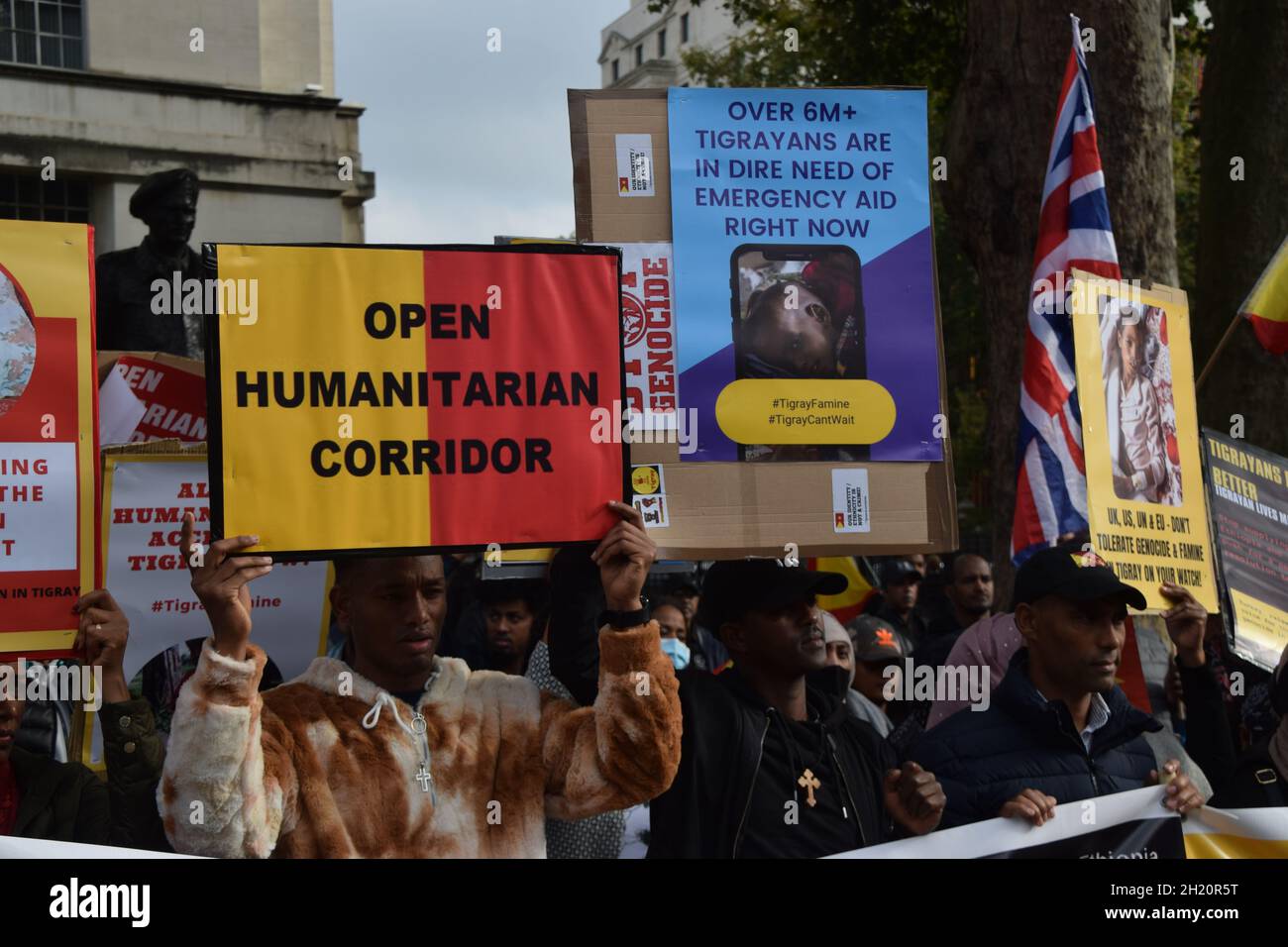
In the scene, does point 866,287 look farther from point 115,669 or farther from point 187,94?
point 187,94

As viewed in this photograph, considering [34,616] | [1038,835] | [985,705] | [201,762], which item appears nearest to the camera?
[201,762]

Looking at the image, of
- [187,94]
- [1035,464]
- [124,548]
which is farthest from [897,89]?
[187,94]

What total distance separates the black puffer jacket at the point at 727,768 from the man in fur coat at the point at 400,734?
38 centimetres

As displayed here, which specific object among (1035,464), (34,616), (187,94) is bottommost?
(34,616)

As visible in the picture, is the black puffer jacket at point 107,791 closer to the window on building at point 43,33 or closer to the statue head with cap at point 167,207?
the statue head with cap at point 167,207

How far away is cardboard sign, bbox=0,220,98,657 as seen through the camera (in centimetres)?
390

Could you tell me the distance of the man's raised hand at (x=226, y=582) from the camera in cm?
337

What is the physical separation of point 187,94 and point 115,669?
15.3 m

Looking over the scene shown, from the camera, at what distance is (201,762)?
10.8ft

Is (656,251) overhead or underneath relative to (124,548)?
overhead

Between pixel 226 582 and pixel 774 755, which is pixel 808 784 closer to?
pixel 774 755

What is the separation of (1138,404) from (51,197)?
14.7 m

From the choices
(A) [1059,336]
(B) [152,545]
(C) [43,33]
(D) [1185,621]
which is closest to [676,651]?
(A) [1059,336]

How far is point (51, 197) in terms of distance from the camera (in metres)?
17.4
